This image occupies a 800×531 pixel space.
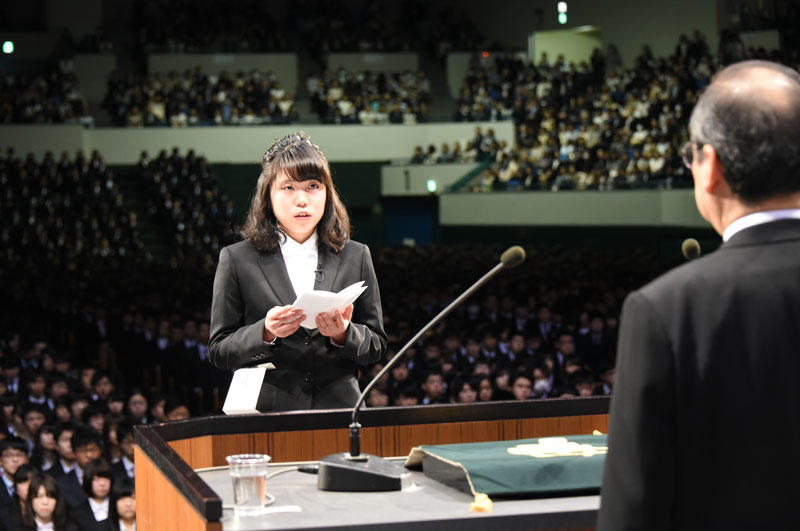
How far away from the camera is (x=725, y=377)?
4.55 feet

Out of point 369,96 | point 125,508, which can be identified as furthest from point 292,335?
point 369,96

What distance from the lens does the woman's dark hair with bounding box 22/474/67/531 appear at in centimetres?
617

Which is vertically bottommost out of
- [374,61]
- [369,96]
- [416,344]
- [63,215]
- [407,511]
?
[416,344]

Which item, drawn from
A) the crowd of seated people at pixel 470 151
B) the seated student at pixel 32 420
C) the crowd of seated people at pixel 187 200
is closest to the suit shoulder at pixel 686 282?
the seated student at pixel 32 420

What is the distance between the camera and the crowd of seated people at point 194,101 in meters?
22.4

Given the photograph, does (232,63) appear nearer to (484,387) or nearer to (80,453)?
(484,387)

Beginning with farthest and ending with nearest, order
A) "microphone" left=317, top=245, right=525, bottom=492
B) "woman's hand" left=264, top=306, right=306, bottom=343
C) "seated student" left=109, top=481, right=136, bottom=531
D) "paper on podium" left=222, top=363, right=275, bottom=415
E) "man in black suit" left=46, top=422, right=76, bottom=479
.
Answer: "man in black suit" left=46, top=422, right=76, bottom=479 < "seated student" left=109, top=481, right=136, bottom=531 < "paper on podium" left=222, top=363, right=275, bottom=415 < "woman's hand" left=264, top=306, right=306, bottom=343 < "microphone" left=317, top=245, right=525, bottom=492

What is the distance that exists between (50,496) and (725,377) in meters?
5.40

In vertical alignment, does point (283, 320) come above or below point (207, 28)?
below

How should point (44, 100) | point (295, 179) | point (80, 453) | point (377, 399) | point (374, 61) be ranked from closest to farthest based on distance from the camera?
1. point (295, 179)
2. point (80, 453)
3. point (377, 399)
4. point (44, 100)
5. point (374, 61)

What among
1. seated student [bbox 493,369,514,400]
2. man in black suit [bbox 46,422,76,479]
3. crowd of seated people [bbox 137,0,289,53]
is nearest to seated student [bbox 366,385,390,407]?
seated student [bbox 493,369,514,400]

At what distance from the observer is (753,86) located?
4.72 ft

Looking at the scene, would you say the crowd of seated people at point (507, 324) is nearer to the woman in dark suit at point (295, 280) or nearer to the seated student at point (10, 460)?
the seated student at point (10, 460)

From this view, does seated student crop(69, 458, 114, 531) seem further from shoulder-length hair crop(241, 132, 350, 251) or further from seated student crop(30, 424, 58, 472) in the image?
shoulder-length hair crop(241, 132, 350, 251)
